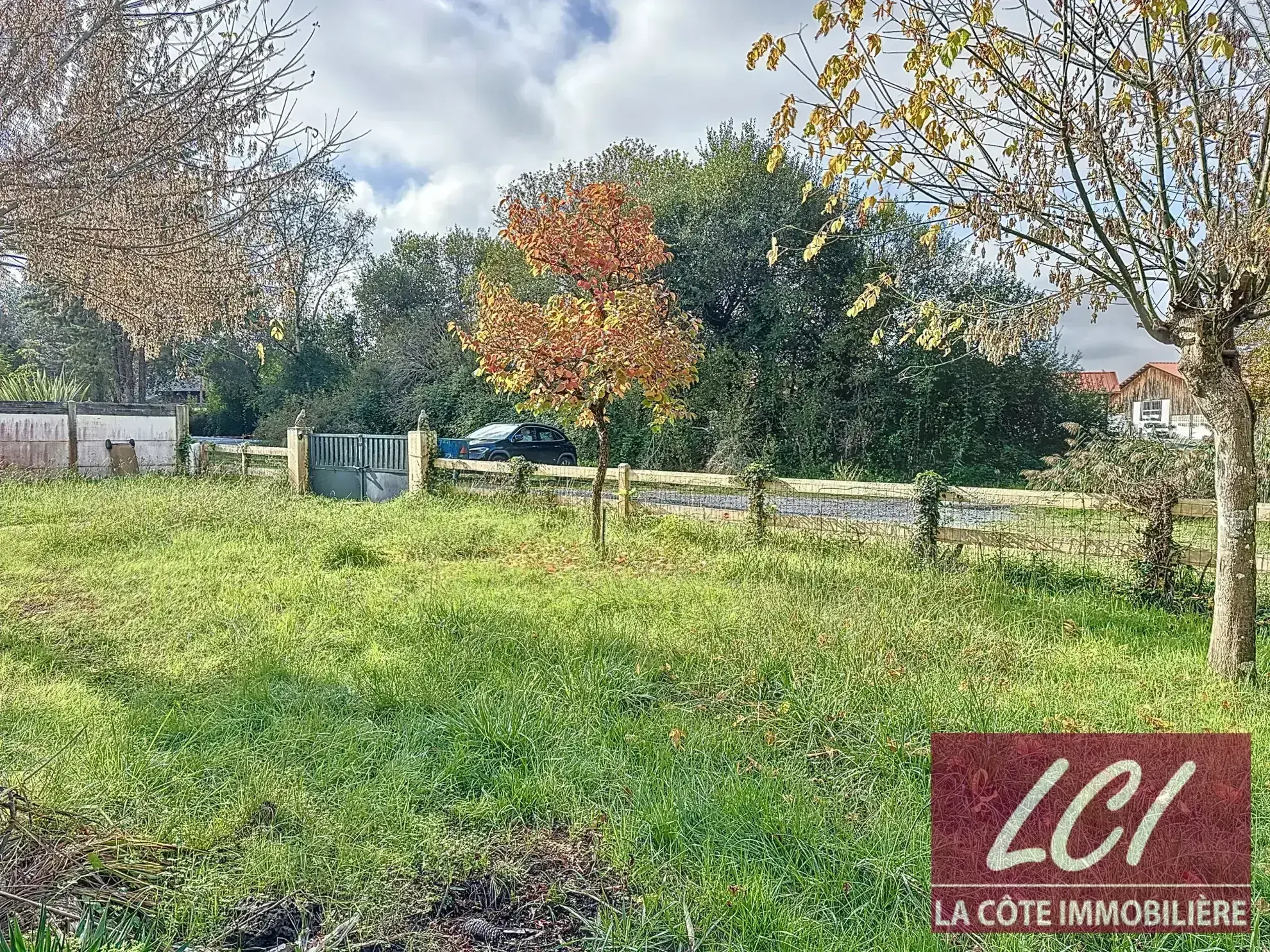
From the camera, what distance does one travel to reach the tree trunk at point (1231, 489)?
3.66 meters

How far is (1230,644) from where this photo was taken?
375cm

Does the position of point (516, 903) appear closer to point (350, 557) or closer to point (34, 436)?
point (350, 557)

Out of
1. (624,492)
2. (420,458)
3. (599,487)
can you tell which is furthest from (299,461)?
(599,487)

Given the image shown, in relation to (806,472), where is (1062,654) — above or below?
below

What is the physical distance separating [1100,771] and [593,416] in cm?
527

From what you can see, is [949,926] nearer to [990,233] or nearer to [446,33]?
[990,233]

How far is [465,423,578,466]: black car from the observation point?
12938 mm

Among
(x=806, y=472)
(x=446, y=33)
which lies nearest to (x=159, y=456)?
(x=446, y=33)

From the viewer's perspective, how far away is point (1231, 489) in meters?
3.76

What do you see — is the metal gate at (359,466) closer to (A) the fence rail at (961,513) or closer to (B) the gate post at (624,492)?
(A) the fence rail at (961,513)

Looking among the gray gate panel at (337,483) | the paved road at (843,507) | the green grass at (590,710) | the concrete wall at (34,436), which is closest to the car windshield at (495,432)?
the gray gate panel at (337,483)

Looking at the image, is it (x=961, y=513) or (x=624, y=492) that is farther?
(x=624, y=492)

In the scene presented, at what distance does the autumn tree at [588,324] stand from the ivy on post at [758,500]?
106cm

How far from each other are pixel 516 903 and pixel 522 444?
1174 centimetres
